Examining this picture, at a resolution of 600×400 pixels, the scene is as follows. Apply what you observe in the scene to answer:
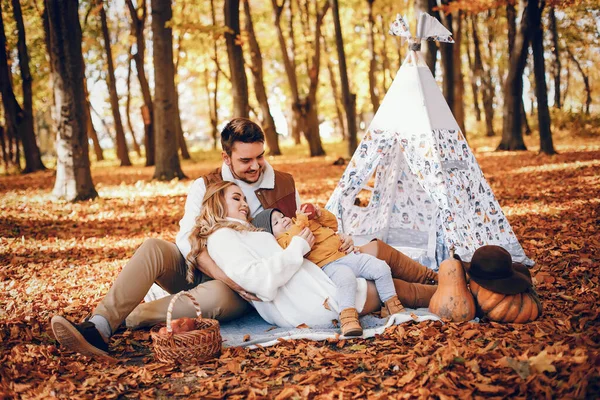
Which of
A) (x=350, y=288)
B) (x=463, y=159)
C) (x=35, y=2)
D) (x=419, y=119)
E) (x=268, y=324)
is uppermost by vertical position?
(x=35, y=2)

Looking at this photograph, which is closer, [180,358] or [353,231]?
[180,358]

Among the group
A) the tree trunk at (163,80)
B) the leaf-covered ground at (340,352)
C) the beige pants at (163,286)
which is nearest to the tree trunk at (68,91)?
the tree trunk at (163,80)

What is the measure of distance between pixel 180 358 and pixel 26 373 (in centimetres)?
92

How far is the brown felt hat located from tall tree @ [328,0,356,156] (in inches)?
433

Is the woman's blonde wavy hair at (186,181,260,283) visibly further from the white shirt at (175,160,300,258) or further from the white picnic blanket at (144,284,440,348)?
the white picnic blanket at (144,284,440,348)

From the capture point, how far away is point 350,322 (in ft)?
11.9

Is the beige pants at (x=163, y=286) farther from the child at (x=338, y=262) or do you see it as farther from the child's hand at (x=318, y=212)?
the child's hand at (x=318, y=212)

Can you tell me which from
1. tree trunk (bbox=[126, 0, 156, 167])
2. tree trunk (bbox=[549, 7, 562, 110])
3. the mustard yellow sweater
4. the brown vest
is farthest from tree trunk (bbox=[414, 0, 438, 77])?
tree trunk (bbox=[549, 7, 562, 110])

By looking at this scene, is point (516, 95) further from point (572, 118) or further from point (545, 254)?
point (545, 254)

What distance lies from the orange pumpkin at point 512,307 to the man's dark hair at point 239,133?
2052 mm

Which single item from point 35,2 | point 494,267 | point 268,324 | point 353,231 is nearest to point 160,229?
point 353,231

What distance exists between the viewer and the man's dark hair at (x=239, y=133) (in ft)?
14.2

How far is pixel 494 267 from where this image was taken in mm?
3711

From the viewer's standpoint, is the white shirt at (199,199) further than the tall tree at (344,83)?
No
